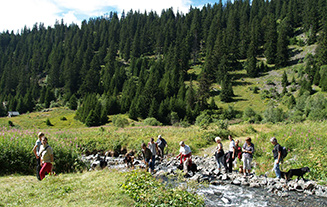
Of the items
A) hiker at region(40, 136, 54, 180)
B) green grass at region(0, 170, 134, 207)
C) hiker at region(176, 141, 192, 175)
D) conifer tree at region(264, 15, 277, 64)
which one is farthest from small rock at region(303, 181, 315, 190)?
conifer tree at region(264, 15, 277, 64)

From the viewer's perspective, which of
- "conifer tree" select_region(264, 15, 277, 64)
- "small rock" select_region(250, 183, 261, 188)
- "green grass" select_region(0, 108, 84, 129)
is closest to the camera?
"small rock" select_region(250, 183, 261, 188)

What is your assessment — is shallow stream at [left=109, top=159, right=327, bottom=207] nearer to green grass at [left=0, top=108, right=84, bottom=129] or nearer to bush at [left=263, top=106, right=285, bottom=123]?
bush at [left=263, top=106, right=285, bottom=123]

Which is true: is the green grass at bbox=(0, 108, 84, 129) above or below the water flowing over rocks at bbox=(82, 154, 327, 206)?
below

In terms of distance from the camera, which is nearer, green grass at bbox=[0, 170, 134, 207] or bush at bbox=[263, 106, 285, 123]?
green grass at bbox=[0, 170, 134, 207]

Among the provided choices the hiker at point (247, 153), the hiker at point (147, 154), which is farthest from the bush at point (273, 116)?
the hiker at point (147, 154)

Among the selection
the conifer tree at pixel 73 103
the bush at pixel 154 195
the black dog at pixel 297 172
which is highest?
the bush at pixel 154 195

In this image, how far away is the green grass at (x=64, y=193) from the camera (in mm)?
7125

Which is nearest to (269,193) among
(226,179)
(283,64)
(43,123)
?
(226,179)

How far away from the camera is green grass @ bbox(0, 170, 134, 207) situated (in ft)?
23.4

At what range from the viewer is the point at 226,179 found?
516 inches

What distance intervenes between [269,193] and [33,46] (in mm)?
197581

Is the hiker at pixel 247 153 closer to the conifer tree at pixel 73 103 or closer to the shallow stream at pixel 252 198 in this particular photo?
the shallow stream at pixel 252 198

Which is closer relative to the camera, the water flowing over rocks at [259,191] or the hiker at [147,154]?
the water flowing over rocks at [259,191]

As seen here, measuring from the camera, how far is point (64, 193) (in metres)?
7.90
